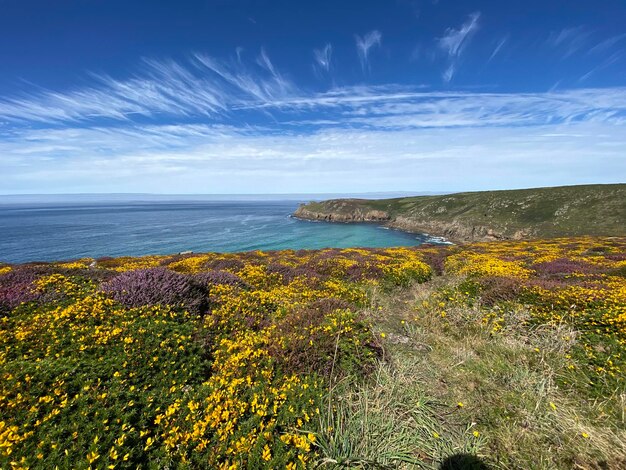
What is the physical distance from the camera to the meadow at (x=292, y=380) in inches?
173

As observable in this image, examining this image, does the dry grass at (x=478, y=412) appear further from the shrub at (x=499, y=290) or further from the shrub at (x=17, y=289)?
the shrub at (x=17, y=289)

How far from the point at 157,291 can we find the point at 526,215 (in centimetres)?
11624

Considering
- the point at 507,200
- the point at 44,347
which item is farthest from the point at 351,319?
the point at 507,200

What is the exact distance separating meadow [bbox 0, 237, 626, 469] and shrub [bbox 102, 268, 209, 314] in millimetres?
59

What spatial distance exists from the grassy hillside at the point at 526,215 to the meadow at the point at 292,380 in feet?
306

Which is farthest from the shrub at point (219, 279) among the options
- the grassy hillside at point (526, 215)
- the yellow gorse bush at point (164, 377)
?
the grassy hillside at point (526, 215)

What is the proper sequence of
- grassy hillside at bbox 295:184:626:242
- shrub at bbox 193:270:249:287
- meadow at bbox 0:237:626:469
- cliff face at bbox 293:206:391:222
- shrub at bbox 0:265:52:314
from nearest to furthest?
meadow at bbox 0:237:626:469, shrub at bbox 0:265:52:314, shrub at bbox 193:270:249:287, grassy hillside at bbox 295:184:626:242, cliff face at bbox 293:206:391:222

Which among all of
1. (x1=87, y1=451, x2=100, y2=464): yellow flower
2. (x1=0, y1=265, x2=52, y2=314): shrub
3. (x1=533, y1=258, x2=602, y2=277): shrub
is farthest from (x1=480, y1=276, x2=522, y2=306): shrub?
(x1=0, y1=265, x2=52, y2=314): shrub

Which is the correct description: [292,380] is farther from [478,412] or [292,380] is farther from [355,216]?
[355,216]

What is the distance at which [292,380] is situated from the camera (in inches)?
230

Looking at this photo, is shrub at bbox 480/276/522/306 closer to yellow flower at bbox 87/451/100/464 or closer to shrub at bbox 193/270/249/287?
shrub at bbox 193/270/249/287

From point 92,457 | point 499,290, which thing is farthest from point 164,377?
point 499,290

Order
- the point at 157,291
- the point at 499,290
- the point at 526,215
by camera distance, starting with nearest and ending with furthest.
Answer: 1. the point at 157,291
2. the point at 499,290
3. the point at 526,215

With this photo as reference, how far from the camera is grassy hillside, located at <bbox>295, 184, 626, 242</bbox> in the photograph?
3056 inches
